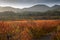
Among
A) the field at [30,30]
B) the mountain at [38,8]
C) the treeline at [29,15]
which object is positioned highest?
the mountain at [38,8]

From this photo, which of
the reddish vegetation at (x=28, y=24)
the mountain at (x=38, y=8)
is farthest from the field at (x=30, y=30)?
the mountain at (x=38, y=8)

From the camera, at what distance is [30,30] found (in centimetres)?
291

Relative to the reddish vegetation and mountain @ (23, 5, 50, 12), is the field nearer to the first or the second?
the reddish vegetation

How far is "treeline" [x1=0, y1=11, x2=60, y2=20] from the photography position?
9.46 ft

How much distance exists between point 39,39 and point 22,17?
45cm

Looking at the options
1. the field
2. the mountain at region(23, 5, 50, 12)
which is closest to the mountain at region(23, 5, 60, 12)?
the mountain at region(23, 5, 50, 12)

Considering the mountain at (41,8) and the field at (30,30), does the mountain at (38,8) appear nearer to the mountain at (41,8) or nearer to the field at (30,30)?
the mountain at (41,8)

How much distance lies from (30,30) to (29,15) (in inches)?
9.8

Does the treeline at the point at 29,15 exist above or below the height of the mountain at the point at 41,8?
below

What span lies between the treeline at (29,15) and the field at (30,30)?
0.22 ft

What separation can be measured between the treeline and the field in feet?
0.22

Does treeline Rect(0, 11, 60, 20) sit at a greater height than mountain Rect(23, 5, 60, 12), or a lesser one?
lesser

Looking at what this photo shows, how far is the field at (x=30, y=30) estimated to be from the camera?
2842 millimetres

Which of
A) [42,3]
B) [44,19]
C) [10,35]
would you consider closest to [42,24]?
[44,19]
